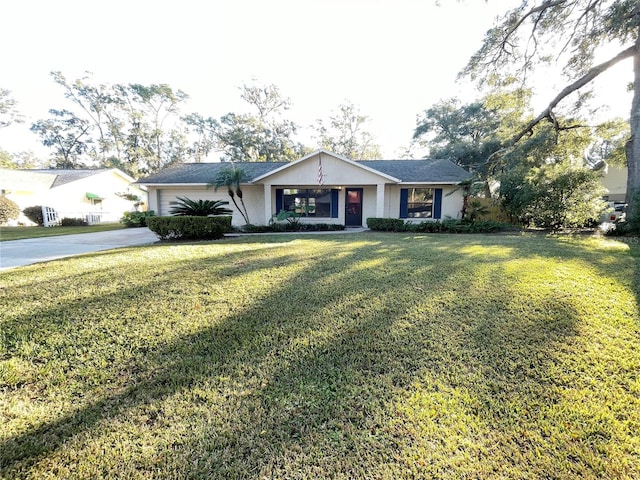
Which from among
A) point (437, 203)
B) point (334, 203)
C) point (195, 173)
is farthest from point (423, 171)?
point (195, 173)

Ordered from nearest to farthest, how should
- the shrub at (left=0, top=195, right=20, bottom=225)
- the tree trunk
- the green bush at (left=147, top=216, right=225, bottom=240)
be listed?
the green bush at (left=147, top=216, right=225, bottom=240) → the tree trunk → the shrub at (left=0, top=195, right=20, bottom=225)

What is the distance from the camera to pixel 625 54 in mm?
10414

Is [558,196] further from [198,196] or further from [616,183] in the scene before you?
[616,183]

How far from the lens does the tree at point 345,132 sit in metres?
32.2

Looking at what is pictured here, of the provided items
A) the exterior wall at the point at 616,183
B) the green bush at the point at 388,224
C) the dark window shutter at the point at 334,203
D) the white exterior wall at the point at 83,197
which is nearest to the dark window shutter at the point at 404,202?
the green bush at the point at 388,224

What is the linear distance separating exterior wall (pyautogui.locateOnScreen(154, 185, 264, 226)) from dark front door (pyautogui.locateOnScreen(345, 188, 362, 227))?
15.5 ft

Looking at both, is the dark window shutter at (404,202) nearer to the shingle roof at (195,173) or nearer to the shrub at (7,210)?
the shingle roof at (195,173)

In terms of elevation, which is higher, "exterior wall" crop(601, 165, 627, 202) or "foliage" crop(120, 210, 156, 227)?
"exterior wall" crop(601, 165, 627, 202)

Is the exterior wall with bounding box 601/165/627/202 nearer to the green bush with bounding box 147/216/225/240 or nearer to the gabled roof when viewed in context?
the gabled roof

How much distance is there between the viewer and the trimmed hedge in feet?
35.2

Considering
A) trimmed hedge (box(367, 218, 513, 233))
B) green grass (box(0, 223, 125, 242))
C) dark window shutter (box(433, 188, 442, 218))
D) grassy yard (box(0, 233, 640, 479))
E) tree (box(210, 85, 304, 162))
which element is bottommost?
grassy yard (box(0, 233, 640, 479))

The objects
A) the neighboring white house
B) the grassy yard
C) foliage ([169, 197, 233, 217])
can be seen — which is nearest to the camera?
the grassy yard

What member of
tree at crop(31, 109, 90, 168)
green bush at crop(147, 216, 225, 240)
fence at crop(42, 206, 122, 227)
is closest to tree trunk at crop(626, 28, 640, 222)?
green bush at crop(147, 216, 225, 240)

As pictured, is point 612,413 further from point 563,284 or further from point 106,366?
point 106,366
